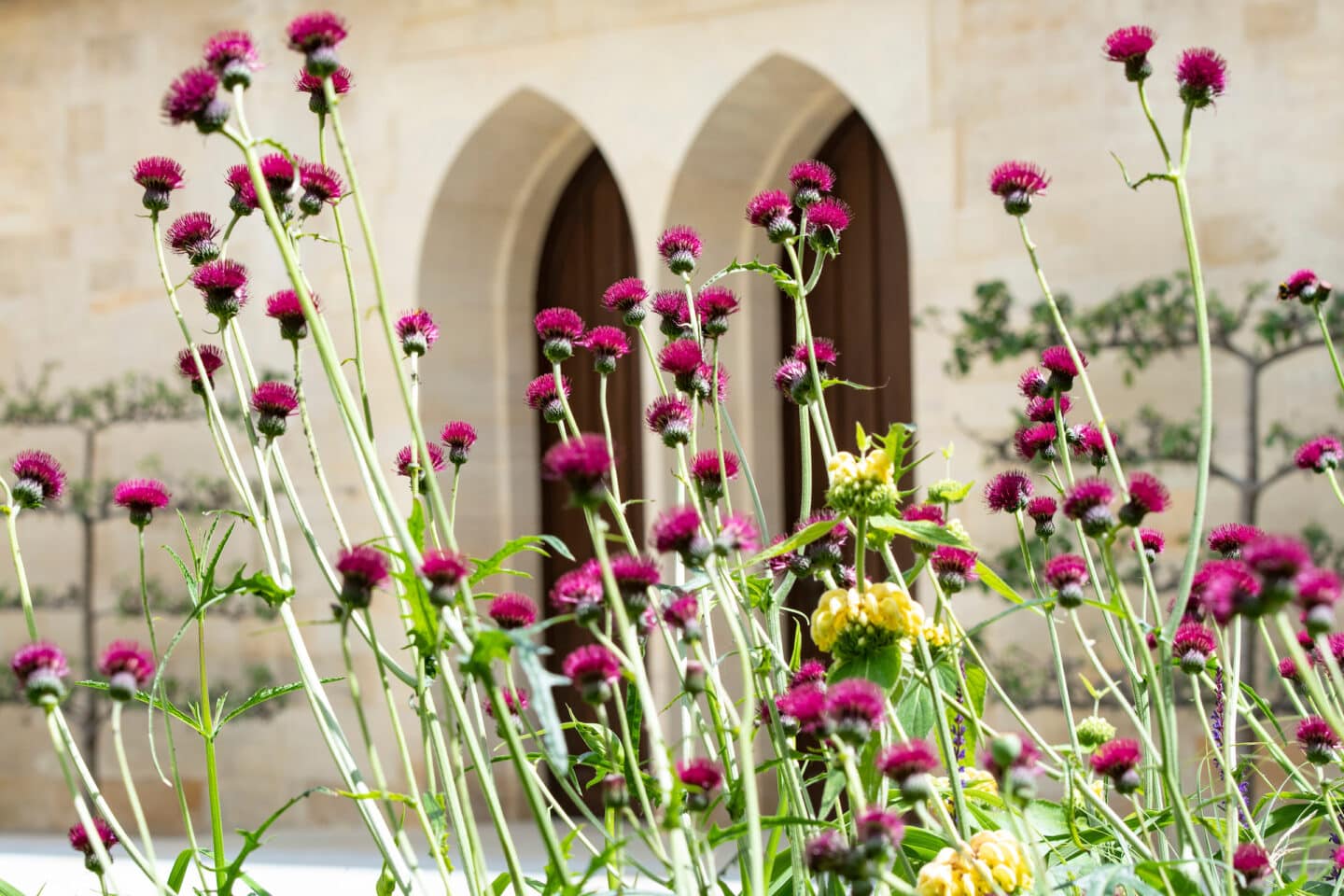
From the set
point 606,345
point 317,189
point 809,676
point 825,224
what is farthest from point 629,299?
point 809,676

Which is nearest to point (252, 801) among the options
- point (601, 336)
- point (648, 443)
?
point (648, 443)

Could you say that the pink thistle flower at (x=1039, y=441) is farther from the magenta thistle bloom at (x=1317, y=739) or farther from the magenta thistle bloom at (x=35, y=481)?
the magenta thistle bloom at (x=35, y=481)

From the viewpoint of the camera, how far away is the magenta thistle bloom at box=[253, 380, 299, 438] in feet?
3.41

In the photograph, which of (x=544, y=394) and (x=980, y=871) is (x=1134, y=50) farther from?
(x=980, y=871)

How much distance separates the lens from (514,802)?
5230 millimetres

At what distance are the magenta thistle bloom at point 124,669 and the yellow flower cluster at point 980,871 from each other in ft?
1.32

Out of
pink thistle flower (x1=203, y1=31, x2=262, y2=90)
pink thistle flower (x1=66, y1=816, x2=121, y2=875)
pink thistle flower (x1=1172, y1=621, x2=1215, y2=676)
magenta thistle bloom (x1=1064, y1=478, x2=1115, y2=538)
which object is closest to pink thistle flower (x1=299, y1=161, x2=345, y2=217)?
pink thistle flower (x1=203, y1=31, x2=262, y2=90)

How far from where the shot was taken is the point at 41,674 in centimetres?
Result: 75

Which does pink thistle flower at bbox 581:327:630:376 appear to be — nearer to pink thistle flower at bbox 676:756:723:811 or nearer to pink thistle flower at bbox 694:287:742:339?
pink thistle flower at bbox 694:287:742:339

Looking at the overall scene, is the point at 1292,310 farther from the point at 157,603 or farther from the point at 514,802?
the point at 157,603

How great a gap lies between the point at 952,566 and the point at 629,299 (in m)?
0.37

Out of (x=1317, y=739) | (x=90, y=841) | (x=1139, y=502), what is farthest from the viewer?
(x=1317, y=739)

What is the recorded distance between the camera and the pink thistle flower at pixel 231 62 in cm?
84

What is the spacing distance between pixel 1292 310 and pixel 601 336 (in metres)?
3.13
